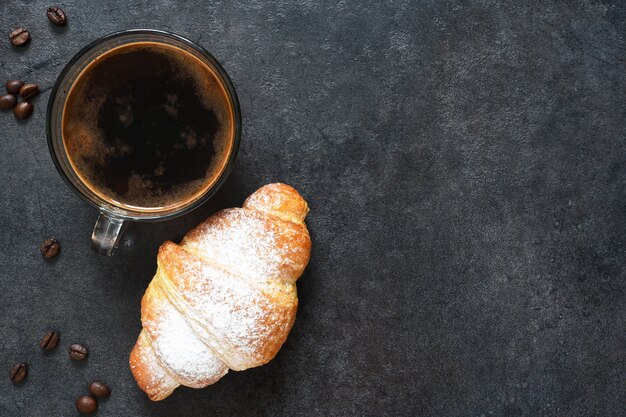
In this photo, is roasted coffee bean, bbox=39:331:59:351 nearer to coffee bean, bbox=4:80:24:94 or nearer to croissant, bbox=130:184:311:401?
croissant, bbox=130:184:311:401

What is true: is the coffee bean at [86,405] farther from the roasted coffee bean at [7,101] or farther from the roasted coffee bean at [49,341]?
the roasted coffee bean at [7,101]

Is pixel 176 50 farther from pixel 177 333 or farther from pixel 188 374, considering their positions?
pixel 188 374

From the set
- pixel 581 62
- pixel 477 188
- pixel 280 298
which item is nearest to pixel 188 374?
pixel 280 298

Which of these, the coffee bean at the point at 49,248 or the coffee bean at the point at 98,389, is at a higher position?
Answer: the coffee bean at the point at 49,248

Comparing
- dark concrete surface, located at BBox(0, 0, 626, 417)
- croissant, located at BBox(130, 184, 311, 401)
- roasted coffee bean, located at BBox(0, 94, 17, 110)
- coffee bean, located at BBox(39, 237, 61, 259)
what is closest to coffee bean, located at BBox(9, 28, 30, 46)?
dark concrete surface, located at BBox(0, 0, 626, 417)

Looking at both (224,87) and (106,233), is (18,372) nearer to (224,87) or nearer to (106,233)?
(106,233)

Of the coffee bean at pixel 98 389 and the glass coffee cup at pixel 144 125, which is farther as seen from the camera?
the coffee bean at pixel 98 389

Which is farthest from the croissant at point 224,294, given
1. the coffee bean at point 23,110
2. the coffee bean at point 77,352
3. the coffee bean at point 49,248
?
the coffee bean at point 23,110

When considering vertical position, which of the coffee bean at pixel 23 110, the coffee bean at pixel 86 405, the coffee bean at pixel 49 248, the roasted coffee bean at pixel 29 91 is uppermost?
the roasted coffee bean at pixel 29 91
